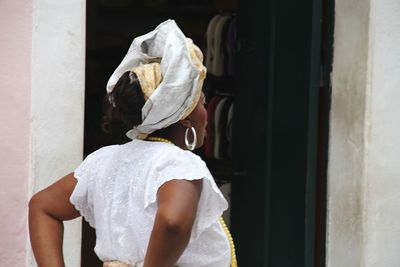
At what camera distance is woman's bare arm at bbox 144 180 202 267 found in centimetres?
190

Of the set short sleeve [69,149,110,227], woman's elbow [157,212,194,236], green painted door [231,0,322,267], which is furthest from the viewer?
green painted door [231,0,322,267]

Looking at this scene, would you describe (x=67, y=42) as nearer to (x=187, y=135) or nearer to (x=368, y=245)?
(x=187, y=135)

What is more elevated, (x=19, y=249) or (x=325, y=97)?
(x=325, y=97)

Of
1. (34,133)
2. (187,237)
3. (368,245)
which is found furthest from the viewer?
(368,245)

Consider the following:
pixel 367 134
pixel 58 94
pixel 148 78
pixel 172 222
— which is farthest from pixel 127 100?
pixel 367 134

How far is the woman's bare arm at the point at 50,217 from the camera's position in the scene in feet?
7.36

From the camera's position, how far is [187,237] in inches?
76.4

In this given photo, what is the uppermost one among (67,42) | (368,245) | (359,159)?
(67,42)

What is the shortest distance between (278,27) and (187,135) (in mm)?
2444

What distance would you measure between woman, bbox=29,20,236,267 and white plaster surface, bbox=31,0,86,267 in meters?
1.33

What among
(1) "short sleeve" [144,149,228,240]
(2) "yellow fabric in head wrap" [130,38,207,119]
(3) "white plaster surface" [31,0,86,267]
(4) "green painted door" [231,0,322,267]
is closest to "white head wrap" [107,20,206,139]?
(2) "yellow fabric in head wrap" [130,38,207,119]

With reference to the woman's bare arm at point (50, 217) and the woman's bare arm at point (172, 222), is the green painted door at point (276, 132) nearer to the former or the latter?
the woman's bare arm at point (50, 217)

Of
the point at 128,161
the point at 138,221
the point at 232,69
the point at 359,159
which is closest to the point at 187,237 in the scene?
the point at 138,221

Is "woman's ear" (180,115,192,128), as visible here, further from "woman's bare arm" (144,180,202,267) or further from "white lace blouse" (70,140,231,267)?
"woman's bare arm" (144,180,202,267)
